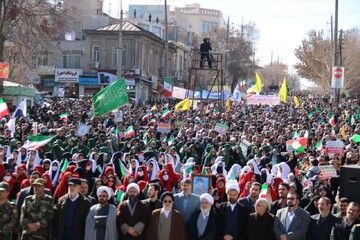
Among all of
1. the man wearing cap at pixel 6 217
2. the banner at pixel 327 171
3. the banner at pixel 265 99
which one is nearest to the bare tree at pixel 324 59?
the banner at pixel 265 99

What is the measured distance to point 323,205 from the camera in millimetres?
9312

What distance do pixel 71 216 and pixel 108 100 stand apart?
11.4m

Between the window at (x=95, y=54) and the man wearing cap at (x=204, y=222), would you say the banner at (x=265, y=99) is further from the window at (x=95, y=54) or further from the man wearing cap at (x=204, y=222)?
the window at (x=95, y=54)

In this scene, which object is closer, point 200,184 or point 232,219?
point 232,219

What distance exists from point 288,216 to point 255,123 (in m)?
17.2

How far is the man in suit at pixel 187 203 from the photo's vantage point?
10.1 m

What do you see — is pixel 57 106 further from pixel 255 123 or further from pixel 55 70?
pixel 55 70

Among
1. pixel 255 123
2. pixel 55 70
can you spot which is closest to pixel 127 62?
pixel 55 70

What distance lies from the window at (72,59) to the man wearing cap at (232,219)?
1852 inches

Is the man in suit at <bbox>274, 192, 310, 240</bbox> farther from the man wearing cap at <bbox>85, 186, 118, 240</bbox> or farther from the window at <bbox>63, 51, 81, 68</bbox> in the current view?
the window at <bbox>63, 51, 81, 68</bbox>

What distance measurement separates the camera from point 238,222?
980 centimetres

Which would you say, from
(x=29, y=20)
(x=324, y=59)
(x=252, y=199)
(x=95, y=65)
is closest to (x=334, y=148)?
(x=252, y=199)

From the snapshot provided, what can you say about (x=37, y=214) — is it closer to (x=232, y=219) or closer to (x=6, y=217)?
(x=6, y=217)

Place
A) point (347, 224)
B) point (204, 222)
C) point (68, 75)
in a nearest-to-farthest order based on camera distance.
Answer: point (347, 224) → point (204, 222) → point (68, 75)
